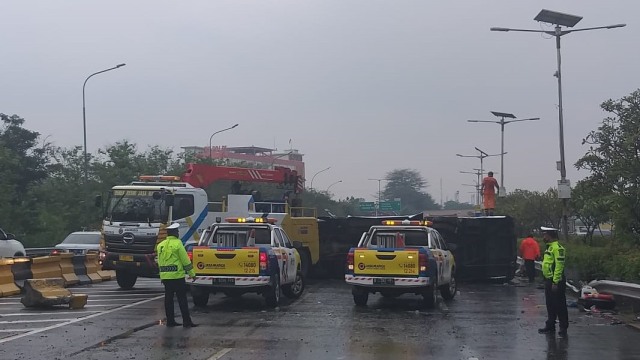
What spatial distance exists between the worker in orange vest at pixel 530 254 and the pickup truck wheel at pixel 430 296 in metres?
8.49

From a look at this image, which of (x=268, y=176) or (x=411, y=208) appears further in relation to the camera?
(x=411, y=208)

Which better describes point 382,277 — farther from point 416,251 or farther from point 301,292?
point 301,292

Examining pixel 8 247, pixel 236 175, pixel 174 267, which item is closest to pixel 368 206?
pixel 236 175

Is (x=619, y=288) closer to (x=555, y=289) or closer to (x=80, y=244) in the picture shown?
(x=555, y=289)

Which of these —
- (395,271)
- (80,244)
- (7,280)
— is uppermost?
(80,244)

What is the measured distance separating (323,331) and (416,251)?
407 centimetres

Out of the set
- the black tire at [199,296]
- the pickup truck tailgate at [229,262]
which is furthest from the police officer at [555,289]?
the black tire at [199,296]

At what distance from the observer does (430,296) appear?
1712 cm

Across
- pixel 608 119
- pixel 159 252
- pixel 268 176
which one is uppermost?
pixel 608 119

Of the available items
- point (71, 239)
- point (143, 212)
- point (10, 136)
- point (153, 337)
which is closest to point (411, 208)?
point (10, 136)

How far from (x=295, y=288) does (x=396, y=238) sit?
2.63 m

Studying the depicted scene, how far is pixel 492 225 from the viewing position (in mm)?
24875

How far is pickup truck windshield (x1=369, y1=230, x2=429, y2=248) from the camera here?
18.6 metres

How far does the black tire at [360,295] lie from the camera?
1736 centimetres
